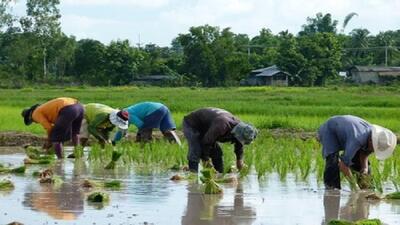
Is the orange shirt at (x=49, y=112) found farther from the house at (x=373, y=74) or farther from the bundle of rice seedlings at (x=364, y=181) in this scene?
the house at (x=373, y=74)

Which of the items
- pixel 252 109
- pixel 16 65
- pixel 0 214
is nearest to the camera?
pixel 0 214

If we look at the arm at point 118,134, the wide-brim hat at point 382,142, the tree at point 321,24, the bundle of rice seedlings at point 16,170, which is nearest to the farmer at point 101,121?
the arm at point 118,134

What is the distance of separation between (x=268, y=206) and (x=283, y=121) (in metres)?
10.1

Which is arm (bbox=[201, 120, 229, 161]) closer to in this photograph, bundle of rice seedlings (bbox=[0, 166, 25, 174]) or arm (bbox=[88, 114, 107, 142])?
bundle of rice seedlings (bbox=[0, 166, 25, 174])

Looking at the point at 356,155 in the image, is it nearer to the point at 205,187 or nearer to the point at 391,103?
the point at 205,187

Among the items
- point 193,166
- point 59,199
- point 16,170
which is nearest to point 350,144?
point 193,166

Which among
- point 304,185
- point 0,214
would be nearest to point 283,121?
point 304,185

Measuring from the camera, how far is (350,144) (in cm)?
756

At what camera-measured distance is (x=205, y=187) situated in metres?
7.75

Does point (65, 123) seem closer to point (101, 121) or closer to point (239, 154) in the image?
point (101, 121)

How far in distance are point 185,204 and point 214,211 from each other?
46 cm

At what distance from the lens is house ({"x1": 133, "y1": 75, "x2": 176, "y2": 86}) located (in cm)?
5409

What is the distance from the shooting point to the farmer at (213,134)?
329 inches

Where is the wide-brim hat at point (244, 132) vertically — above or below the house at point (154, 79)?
above
